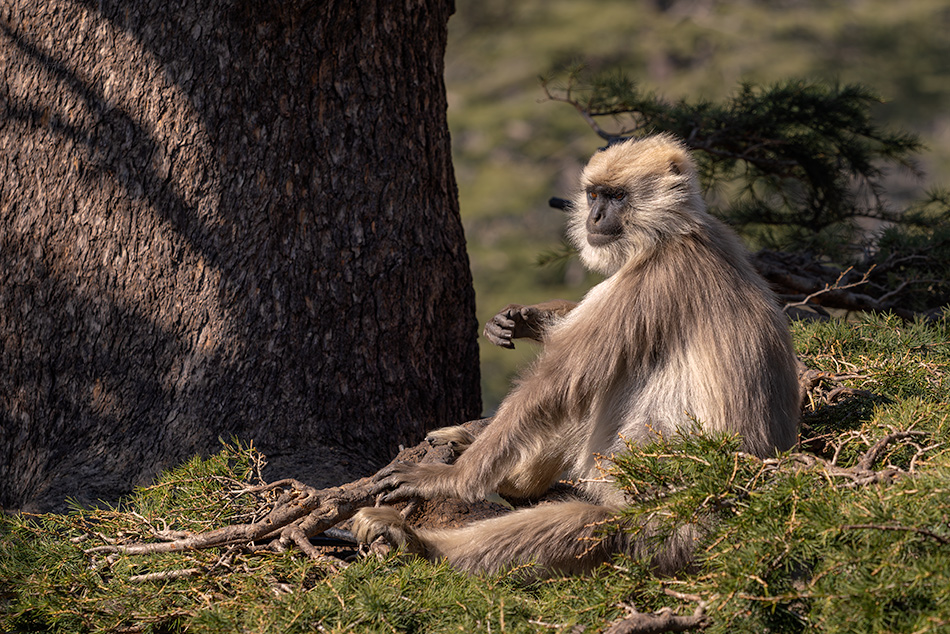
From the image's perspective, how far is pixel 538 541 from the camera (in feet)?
9.36

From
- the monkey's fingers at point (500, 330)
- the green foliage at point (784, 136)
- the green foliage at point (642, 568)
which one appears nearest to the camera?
the green foliage at point (642, 568)

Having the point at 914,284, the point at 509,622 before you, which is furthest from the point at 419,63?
the point at 914,284

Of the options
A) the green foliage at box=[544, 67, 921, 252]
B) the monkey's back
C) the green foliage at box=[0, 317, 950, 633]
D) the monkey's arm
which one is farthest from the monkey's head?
the green foliage at box=[544, 67, 921, 252]

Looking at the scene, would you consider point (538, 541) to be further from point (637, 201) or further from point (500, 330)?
point (637, 201)

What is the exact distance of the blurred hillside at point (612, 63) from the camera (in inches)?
1610

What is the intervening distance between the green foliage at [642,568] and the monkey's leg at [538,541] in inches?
5.0

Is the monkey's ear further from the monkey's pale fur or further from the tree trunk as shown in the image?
the tree trunk

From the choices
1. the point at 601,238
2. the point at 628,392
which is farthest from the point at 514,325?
the point at 628,392

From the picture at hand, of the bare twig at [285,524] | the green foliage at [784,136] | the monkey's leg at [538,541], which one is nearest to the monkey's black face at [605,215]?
the monkey's leg at [538,541]

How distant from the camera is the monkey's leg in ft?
9.36

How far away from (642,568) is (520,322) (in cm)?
172

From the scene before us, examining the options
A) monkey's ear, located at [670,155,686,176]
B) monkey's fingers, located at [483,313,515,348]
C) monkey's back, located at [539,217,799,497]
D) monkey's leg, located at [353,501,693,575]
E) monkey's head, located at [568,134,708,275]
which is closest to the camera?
monkey's leg, located at [353,501,693,575]

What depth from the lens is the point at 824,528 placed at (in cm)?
195

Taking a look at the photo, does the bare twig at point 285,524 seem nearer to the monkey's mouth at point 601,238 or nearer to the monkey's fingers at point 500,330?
the monkey's fingers at point 500,330
